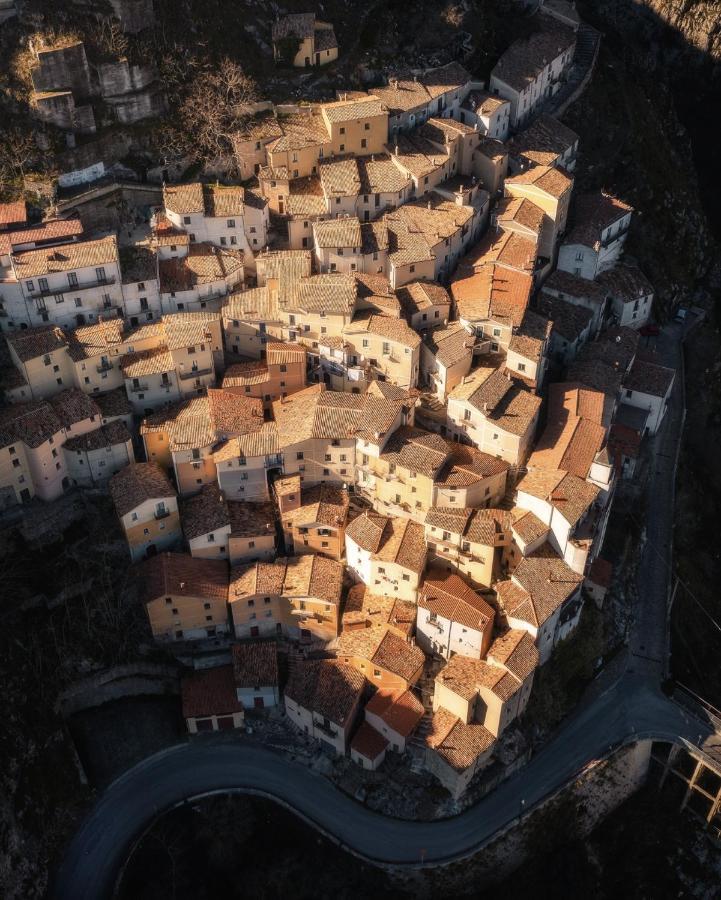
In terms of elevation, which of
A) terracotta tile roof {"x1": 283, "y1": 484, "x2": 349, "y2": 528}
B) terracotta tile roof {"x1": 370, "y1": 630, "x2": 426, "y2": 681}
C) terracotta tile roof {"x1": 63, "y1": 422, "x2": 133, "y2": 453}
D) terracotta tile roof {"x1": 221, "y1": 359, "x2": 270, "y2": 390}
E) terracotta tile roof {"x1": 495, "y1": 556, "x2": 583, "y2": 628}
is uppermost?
terracotta tile roof {"x1": 221, "y1": 359, "x2": 270, "y2": 390}

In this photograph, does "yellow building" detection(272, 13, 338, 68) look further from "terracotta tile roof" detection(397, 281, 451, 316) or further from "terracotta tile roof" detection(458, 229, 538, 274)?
"terracotta tile roof" detection(397, 281, 451, 316)

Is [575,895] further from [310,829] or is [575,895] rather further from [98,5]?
[98,5]

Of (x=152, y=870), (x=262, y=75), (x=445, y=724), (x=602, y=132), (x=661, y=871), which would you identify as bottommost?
(x=661, y=871)

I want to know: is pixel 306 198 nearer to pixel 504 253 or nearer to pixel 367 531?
pixel 504 253

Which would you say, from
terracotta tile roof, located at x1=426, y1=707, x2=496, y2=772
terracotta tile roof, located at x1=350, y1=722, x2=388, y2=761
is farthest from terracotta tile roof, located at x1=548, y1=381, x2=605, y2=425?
terracotta tile roof, located at x1=350, y1=722, x2=388, y2=761

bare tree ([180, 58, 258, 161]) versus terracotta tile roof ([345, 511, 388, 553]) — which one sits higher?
bare tree ([180, 58, 258, 161])

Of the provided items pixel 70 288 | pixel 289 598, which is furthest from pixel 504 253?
pixel 70 288

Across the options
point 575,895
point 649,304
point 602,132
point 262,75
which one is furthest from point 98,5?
point 575,895
